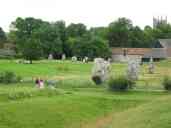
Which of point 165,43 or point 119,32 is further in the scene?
point 119,32

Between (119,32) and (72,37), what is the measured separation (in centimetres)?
1795

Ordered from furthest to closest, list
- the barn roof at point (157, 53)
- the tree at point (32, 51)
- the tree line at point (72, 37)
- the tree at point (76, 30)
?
the tree at point (76, 30) → the barn roof at point (157, 53) → the tree line at point (72, 37) → the tree at point (32, 51)

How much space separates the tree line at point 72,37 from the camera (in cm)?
11119

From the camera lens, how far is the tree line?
11119 centimetres

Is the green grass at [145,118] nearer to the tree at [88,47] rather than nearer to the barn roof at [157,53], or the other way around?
the tree at [88,47]

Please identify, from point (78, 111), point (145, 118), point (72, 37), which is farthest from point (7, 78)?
point (72, 37)

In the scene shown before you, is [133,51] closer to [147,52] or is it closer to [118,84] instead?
[147,52]

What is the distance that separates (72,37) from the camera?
120 m

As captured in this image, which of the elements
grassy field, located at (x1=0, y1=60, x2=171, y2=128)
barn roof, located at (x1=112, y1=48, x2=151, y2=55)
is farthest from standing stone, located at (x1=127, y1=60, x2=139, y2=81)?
barn roof, located at (x1=112, y1=48, x2=151, y2=55)

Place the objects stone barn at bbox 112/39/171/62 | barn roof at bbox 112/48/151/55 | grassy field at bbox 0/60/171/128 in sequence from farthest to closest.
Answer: barn roof at bbox 112/48/151/55, stone barn at bbox 112/39/171/62, grassy field at bbox 0/60/171/128

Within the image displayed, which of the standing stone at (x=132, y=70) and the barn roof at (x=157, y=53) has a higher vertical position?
the barn roof at (x=157, y=53)

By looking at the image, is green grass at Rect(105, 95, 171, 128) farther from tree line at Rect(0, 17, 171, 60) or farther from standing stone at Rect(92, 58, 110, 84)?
tree line at Rect(0, 17, 171, 60)

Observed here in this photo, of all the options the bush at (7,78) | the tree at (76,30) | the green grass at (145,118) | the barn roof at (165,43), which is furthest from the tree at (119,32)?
the green grass at (145,118)

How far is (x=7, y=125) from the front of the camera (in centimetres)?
2441
